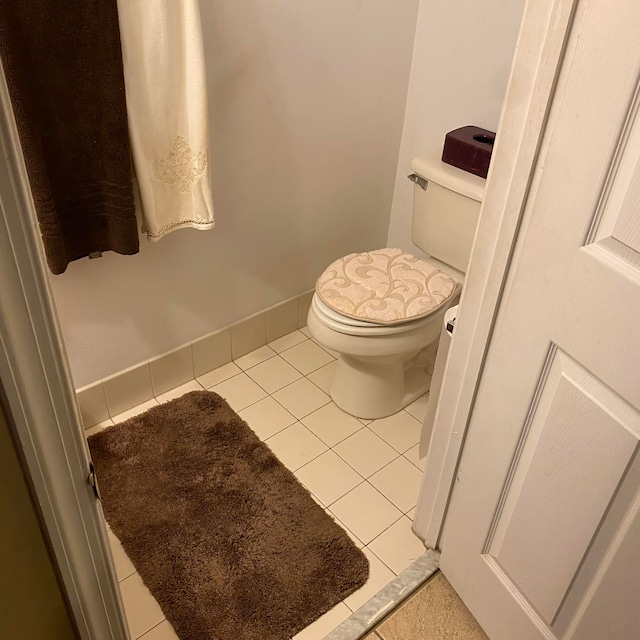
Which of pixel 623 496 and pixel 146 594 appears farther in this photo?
pixel 146 594

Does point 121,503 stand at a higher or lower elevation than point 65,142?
lower

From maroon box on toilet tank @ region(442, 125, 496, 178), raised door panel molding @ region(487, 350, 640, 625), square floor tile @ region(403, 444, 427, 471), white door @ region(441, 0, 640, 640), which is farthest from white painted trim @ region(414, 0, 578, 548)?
maroon box on toilet tank @ region(442, 125, 496, 178)

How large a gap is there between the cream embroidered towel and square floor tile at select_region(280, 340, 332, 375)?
27.2 inches

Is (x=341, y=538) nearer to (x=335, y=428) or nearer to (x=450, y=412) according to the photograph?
(x=335, y=428)

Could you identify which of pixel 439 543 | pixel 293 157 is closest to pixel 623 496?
pixel 439 543

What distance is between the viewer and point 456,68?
6.20 feet

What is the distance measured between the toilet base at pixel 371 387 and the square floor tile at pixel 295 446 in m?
0.16

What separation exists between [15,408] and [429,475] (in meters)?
1.04

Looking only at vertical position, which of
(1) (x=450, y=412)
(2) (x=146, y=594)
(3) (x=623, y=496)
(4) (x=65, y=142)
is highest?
(4) (x=65, y=142)

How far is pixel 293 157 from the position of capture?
1930 millimetres

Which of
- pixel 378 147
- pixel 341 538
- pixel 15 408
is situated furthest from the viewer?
pixel 378 147

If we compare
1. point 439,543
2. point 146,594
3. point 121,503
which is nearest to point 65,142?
point 121,503

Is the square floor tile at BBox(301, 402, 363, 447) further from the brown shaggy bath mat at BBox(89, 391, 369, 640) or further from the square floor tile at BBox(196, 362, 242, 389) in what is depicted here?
the square floor tile at BBox(196, 362, 242, 389)

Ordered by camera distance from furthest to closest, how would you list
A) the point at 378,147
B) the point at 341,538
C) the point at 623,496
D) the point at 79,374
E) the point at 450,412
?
the point at 378,147, the point at 79,374, the point at 341,538, the point at 450,412, the point at 623,496
